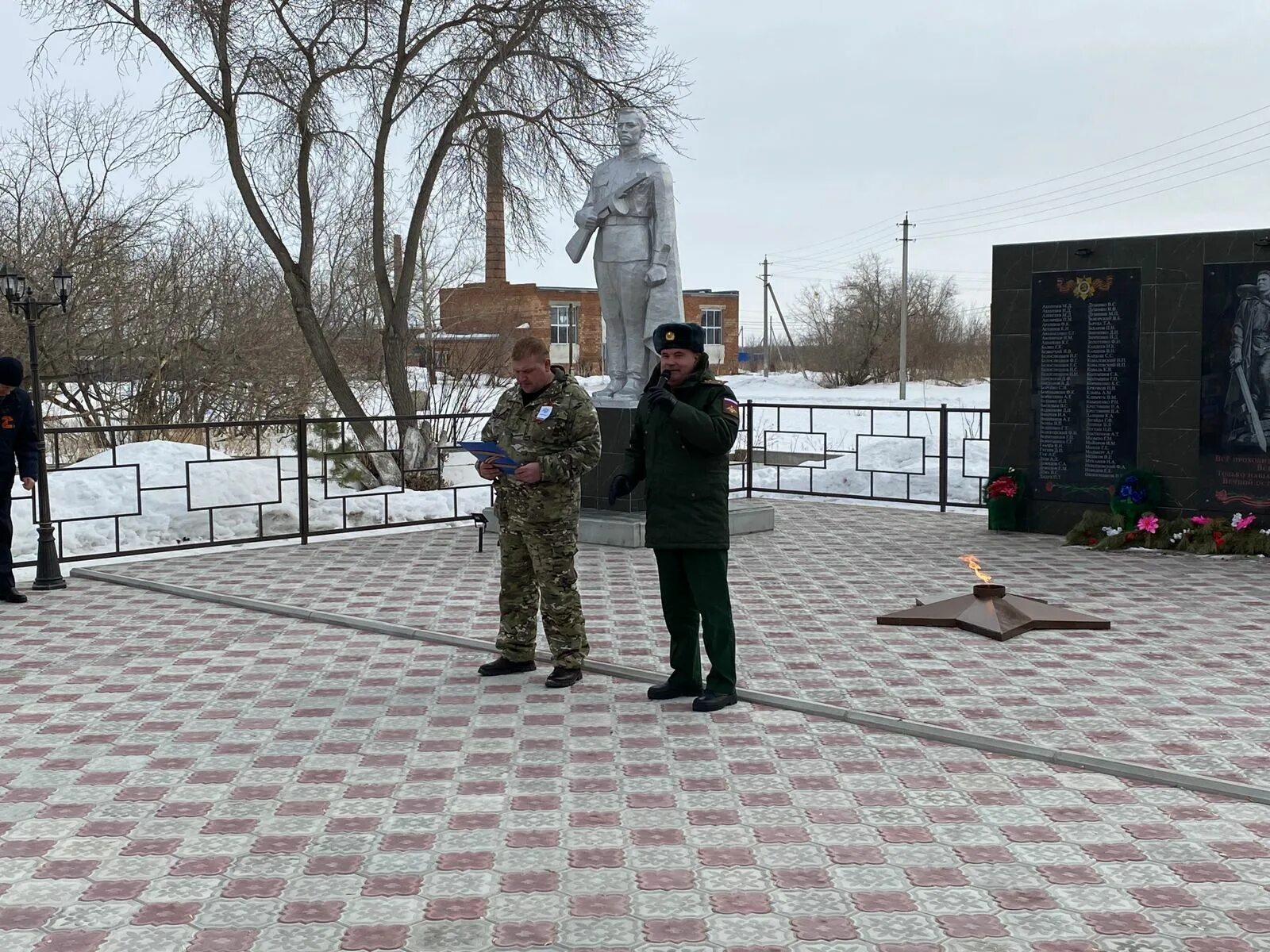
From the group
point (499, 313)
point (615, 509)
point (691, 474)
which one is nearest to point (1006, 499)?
point (615, 509)

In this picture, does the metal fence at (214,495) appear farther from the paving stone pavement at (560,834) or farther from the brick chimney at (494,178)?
the paving stone pavement at (560,834)

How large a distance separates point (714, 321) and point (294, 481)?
45774 millimetres

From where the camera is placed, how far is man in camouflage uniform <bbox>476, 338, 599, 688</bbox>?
6297mm

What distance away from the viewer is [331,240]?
22.5 m

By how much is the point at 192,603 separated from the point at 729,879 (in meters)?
5.85

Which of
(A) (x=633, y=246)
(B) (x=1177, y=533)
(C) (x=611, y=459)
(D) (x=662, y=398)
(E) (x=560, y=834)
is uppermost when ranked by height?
(A) (x=633, y=246)

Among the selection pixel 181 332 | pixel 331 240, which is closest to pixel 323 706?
pixel 181 332

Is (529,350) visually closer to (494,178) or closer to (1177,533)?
(1177,533)

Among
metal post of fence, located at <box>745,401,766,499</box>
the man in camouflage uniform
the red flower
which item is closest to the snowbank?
metal post of fence, located at <box>745,401,766,499</box>

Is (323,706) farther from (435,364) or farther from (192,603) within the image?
(435,364)

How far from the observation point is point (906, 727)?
5711 mm

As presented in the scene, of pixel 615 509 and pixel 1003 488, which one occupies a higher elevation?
pixel 1003 488

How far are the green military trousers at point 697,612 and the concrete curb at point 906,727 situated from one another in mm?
250

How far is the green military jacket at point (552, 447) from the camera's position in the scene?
631 centimetres
